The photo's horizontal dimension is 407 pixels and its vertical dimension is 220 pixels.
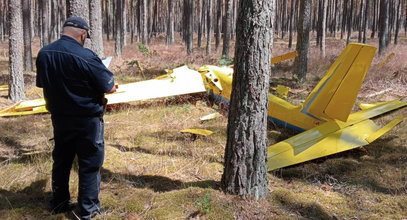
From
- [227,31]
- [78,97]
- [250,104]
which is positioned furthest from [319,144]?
[227,31]

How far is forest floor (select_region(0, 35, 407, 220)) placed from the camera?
3.72 meters

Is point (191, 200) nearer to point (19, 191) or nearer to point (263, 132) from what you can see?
point (263, 132)

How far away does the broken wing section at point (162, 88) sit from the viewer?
8.23 m

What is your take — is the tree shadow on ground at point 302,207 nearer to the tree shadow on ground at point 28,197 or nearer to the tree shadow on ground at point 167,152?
the tree shadow on ground at point 167,152

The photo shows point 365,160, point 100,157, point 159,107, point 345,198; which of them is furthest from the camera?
point 159,107

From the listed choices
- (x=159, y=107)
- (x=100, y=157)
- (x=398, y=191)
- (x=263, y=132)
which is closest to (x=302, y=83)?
(x=159, y=107)

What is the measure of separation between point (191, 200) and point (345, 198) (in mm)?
1796

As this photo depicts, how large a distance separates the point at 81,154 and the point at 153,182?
4.39 feet

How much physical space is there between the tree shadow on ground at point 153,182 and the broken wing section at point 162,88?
3.57 meters

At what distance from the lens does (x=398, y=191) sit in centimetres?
427

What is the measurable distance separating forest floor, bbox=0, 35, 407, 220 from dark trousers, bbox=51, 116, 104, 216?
23 cm

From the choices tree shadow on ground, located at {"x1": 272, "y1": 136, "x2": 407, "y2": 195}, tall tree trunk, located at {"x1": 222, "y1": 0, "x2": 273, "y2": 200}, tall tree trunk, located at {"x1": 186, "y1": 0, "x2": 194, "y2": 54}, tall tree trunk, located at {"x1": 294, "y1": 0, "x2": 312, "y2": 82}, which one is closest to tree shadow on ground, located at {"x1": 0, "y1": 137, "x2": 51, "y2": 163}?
tall tree trunk, located at {"x1": 222, "y1": 0, "x2": 273, "y2": 200}

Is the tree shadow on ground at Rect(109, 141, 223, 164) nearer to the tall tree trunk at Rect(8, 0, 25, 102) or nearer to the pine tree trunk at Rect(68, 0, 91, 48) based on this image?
the pine tree trunk at Rect(68, 0, 91, 48)

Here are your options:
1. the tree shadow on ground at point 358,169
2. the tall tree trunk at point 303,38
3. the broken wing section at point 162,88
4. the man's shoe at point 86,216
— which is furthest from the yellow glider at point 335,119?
the tall tree trunk at point 303,38
